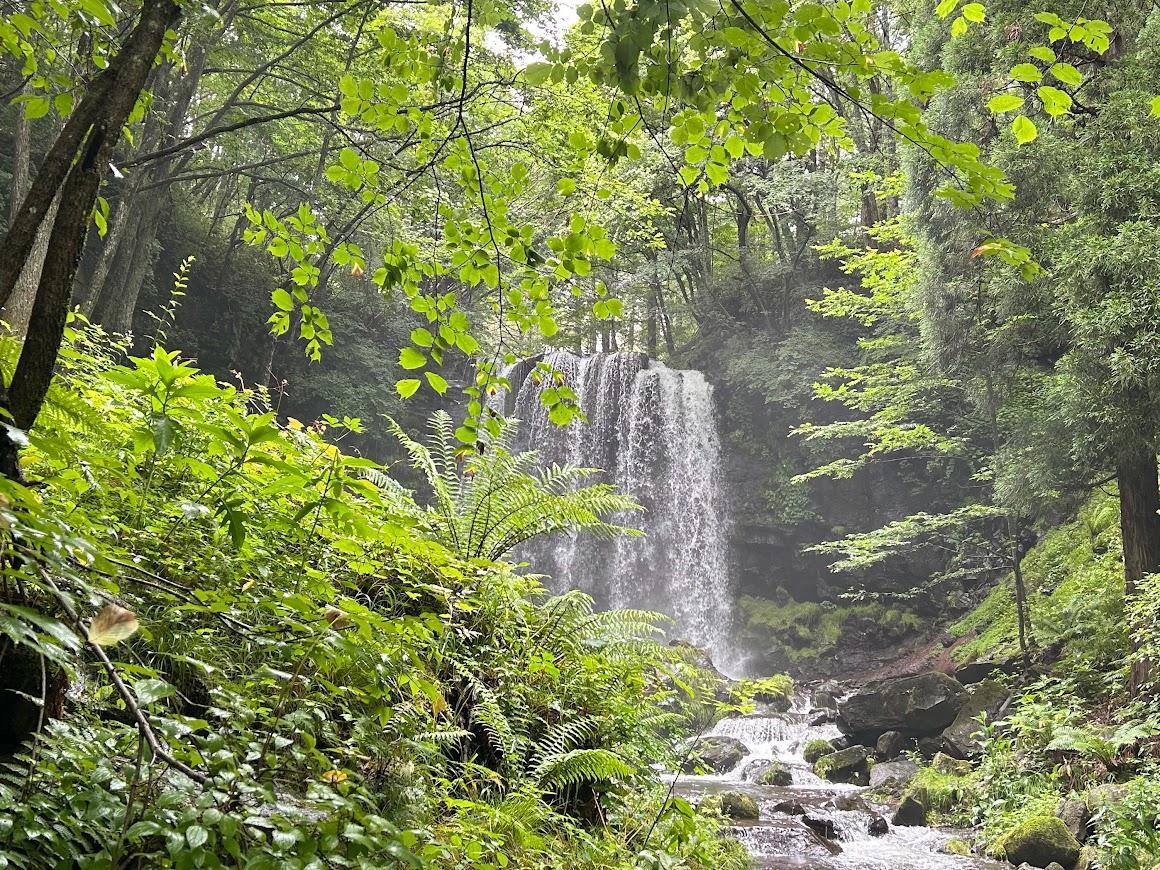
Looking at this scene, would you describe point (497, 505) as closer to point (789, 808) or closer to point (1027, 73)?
point (1027, 73)

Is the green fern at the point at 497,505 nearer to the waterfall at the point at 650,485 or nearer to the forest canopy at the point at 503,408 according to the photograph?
the forest canopy at the point at 503,408

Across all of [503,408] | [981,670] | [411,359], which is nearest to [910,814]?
[981,670]

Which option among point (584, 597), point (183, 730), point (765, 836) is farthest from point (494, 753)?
point (765, 836)

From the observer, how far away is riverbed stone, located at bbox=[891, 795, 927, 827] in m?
7.91

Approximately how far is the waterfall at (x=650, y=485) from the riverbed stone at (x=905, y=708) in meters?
6.88

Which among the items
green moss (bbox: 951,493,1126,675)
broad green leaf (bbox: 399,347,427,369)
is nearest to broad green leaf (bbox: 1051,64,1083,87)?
broad green leaf (bbox: 399,347,427,369)

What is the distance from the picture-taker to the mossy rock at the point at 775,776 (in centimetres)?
985

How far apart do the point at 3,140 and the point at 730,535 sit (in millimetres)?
16834

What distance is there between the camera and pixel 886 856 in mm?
6953

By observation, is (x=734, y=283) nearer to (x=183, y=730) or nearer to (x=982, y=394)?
(x=982, y=394)

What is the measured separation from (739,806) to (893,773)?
2.66 meters

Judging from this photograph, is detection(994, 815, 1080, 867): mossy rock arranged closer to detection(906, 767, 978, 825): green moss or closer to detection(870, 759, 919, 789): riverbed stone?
detection(906, 767, 978, 825): green moss

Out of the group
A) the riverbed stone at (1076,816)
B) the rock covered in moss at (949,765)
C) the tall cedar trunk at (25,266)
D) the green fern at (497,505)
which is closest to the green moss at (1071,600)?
the rock covered in moss at (949,765)

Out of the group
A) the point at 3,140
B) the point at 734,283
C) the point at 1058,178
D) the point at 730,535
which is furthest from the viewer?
the point at 734,283
